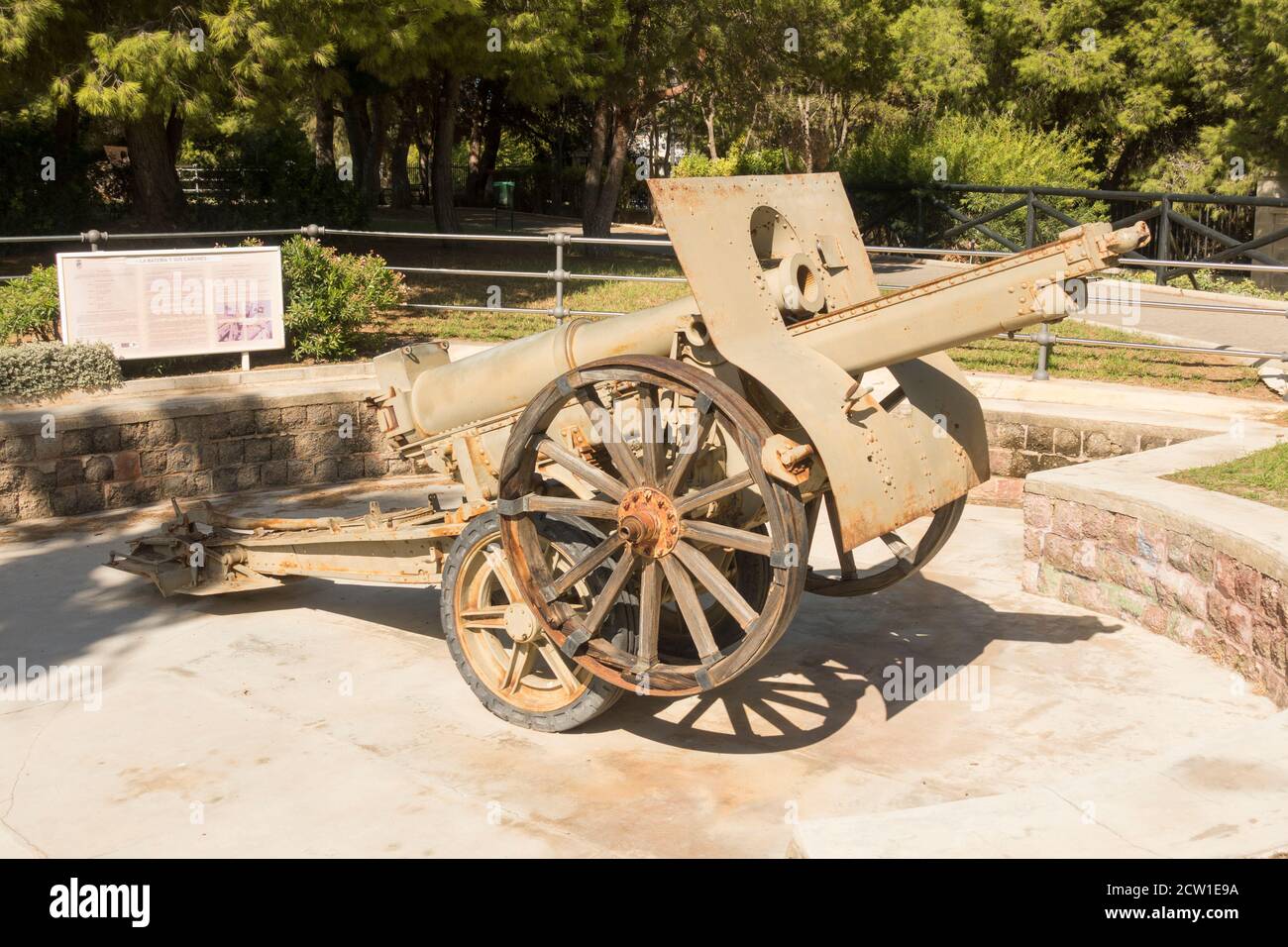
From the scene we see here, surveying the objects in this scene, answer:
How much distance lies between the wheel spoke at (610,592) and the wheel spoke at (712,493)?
0.91ft

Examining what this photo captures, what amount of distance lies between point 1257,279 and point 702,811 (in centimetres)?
1729

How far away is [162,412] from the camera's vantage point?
30.7ft

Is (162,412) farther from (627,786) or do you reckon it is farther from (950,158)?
(950,158)

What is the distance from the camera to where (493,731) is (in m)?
5.78

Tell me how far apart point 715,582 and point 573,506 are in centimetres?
69

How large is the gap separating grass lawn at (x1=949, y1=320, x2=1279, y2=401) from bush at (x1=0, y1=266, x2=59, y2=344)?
7.26 meters

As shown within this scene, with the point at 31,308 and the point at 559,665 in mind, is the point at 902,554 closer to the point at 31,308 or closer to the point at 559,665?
the point at 559,665

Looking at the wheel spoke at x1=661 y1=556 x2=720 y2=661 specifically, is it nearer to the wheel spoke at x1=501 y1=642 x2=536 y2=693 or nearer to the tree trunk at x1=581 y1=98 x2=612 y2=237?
the wheel spoke at x1=501 y1=642 x2=536 y2=693

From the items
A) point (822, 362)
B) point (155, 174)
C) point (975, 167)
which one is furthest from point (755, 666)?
point (975, 167)

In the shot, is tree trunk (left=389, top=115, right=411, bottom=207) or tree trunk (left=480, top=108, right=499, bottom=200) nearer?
tree trunk (left=389, top=115, right=411, bottom=207)

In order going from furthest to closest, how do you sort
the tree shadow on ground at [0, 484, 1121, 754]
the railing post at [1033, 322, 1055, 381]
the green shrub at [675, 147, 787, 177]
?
the green shrub at [675, 147, 787, 177]
the railing post at [1033, 322, 1055, 381]
the tree shadow on ground at [0, 484, 1121, 754]

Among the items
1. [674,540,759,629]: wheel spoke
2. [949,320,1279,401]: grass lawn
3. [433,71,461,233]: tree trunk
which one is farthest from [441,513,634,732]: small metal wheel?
[433,71,461,233]: tree trunk

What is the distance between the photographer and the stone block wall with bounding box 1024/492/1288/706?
19.6ft
